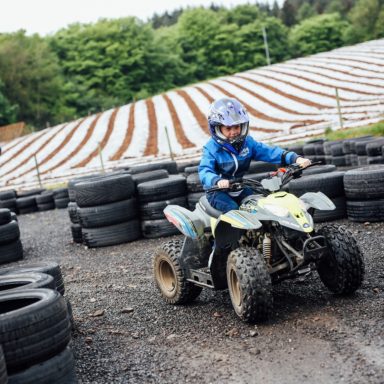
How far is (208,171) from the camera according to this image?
A: 6.05 meters

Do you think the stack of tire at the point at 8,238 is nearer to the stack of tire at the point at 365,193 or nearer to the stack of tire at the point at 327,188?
the stack of tire at the point at 327,188

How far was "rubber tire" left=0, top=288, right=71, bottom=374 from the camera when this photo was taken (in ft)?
13.4

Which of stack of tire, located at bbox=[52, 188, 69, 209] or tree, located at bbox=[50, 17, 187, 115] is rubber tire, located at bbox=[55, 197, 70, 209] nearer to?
stack of tire, located at bbox=[52, 188, 69, 209]

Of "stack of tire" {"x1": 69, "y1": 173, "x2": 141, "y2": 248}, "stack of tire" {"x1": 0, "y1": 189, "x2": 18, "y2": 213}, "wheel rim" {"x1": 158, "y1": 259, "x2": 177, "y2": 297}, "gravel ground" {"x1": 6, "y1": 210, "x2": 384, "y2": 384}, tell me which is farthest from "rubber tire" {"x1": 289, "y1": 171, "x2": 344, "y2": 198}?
"stack of tire" {"x1": 0, "y1": 189, "x2": 18, "y2": 213}

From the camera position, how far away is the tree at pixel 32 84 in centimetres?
8444

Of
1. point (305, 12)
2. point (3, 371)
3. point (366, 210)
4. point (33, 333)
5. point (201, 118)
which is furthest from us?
point (305, 12)

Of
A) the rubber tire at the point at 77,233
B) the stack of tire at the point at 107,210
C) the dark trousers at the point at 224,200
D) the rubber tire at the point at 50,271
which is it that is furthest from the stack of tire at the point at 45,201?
the dark trousers at the point at 224,200

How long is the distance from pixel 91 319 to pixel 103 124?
41360mm

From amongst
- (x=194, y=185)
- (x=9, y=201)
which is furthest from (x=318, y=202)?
(x=9, y=201)

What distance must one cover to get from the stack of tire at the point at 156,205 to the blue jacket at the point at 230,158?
4.73 m

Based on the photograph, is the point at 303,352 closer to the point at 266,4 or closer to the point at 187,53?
the point at 187,53

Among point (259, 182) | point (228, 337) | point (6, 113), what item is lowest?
point (228, 337)

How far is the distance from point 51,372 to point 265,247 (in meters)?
2.19

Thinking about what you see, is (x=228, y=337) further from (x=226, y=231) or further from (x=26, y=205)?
(x=26, y=205)
